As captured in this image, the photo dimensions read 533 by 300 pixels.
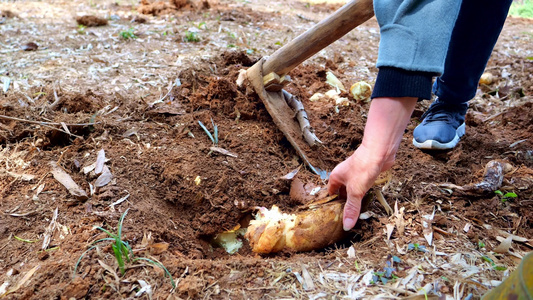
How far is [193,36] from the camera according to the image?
14.2 ft

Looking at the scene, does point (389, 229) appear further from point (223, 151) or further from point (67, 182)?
point (67, 182)

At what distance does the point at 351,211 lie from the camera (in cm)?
167

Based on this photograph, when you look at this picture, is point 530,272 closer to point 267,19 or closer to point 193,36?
point 193,36

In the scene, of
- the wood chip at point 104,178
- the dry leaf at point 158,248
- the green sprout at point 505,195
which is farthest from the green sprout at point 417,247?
the wood chip at point 104,178

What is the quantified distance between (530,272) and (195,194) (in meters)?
1.63

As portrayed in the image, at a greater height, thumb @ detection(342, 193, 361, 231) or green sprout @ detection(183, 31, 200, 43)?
thumb @ detection(342, 193, 361, 231)

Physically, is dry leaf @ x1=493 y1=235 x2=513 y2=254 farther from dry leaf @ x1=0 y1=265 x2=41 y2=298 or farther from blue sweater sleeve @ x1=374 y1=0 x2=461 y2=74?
dry leaf @ x1=0 y1=265 x2=41 y2=298

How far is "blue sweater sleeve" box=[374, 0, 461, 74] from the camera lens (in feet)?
3.99

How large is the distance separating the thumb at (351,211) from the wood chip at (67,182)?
1.30m

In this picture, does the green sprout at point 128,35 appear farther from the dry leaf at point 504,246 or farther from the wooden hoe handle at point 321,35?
the dry leaf at point 504,246

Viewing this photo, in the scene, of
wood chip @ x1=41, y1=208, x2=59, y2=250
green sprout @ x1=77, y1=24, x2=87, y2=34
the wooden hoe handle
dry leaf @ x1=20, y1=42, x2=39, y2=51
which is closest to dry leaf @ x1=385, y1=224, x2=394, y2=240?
the wooden hoe handle

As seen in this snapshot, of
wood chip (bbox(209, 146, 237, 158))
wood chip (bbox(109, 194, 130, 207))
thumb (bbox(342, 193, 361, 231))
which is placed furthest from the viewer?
wood chip (bbox(209, 146, 237, 158))

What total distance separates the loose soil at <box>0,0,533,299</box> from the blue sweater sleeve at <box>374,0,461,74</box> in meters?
0.85

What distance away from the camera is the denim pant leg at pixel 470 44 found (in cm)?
215
